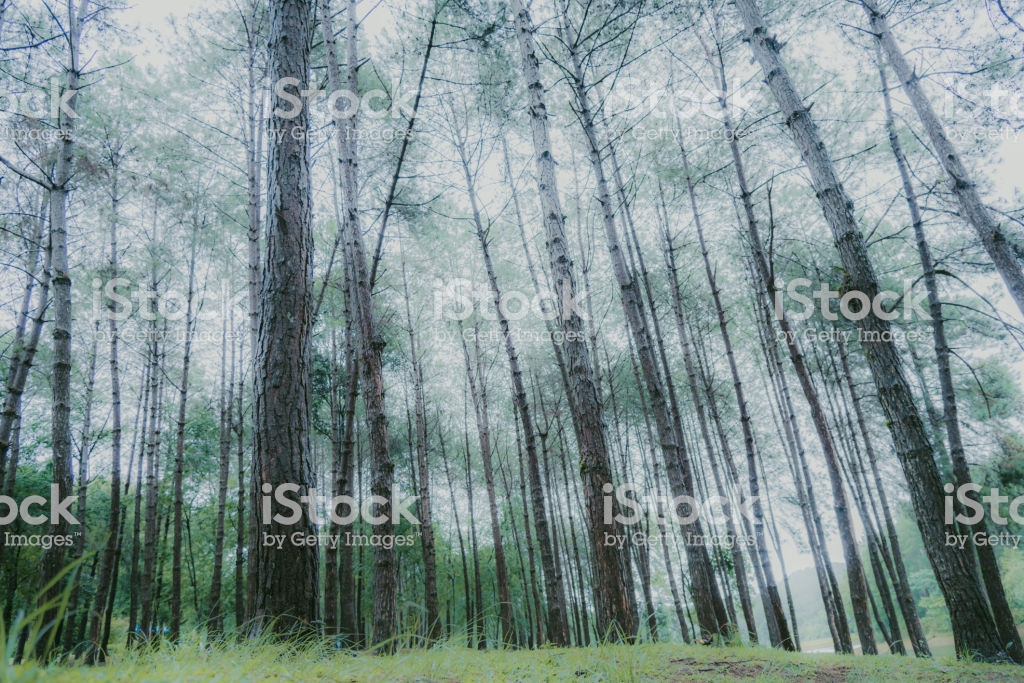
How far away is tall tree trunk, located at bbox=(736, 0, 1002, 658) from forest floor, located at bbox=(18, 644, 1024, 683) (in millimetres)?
379

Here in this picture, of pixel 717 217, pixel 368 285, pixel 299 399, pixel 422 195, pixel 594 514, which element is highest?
pixel 422 195

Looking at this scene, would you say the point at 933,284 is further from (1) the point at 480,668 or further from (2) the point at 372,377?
(1) the point at 480,668

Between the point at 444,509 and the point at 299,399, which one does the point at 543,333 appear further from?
the point at 444,509

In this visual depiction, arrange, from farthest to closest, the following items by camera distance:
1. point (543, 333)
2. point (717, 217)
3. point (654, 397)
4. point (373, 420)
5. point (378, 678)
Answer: point (543, 333)
point (717, 217)
point (654, 397)
point (373, 420)
point (378, 678)

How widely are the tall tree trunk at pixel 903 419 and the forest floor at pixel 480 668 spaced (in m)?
0.38

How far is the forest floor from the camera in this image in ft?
5.31

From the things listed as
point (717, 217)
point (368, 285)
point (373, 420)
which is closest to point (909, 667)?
point (373, 420)

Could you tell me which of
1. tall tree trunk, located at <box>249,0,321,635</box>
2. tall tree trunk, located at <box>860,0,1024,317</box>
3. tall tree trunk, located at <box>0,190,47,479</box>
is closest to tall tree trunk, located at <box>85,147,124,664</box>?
tall tree trunk, located at <box>0,190,47,479</box>

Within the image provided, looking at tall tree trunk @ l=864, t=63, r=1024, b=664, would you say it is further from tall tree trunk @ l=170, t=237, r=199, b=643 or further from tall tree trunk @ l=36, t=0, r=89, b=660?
tall tree trunk @ l=170, t=237, r=199, b=643

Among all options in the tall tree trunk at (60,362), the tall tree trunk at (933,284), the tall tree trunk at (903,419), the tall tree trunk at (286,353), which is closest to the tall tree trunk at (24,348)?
the tall tree trunk at (60,362)

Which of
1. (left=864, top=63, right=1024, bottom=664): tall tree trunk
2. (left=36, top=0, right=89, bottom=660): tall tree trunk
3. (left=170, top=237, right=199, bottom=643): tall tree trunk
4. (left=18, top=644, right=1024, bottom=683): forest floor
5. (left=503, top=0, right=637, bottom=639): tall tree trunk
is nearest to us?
(left=18, top=644, right=1024, bottom=683): forest floor

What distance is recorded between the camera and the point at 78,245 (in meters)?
9.34

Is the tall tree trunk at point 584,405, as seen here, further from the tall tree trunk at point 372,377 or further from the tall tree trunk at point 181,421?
the tall tree trunk at point 181,421

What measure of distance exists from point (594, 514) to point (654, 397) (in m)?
2.26
